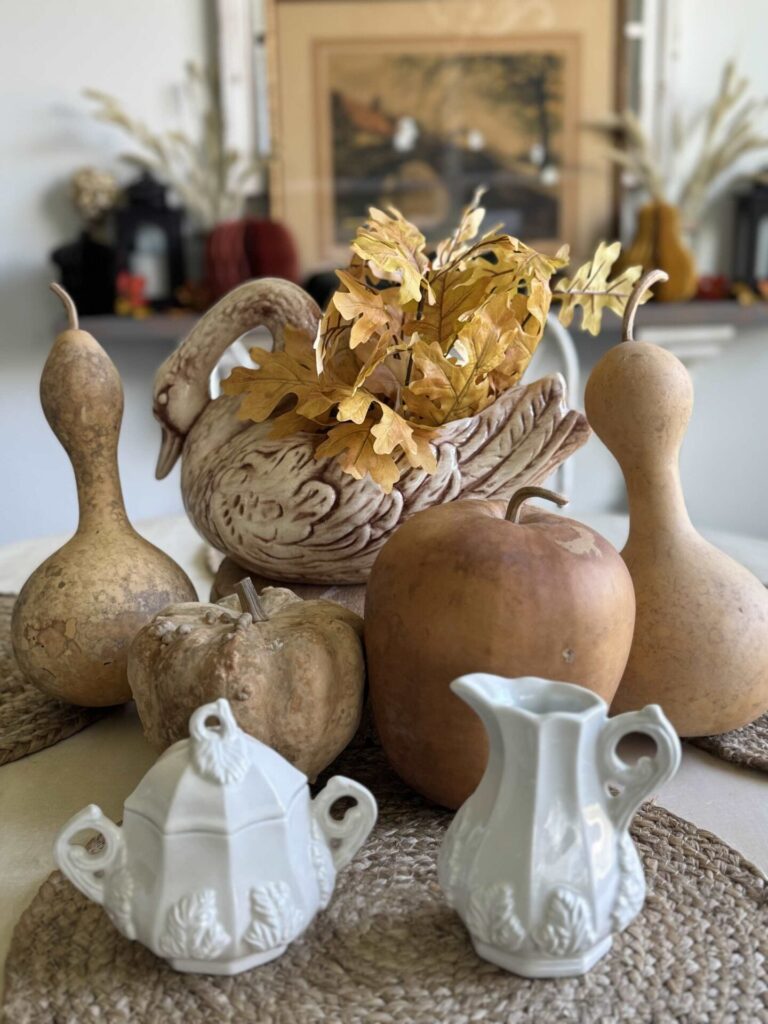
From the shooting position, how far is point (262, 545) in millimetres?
775

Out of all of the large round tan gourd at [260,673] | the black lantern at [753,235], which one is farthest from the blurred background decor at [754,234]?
the large round tan gourd at [260,673]

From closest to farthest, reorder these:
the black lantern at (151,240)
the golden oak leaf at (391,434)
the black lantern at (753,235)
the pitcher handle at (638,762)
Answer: the pitcher handle at (638,762)
the golden oak leaf at (391,434)
the black lantern at (151,240)
the black lantern at (753,235)

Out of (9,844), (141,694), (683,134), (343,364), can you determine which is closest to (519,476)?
(343,364)

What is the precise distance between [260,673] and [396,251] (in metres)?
0.31

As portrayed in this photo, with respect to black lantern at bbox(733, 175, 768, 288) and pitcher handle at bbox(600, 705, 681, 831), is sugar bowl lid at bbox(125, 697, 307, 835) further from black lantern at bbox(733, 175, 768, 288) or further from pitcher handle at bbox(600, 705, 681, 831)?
black lantern at bbox(733, 175, 768, 288)

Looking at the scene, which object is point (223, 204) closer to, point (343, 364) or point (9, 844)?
point (343, 364)

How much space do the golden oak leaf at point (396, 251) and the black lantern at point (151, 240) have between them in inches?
62.0

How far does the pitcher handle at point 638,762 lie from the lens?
0.48m

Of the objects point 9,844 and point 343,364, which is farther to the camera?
point 343,364

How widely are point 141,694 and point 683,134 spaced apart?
7.07 feet

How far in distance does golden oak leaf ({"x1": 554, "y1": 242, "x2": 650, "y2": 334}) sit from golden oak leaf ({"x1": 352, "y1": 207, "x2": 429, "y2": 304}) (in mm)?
139

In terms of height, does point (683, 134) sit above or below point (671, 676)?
above

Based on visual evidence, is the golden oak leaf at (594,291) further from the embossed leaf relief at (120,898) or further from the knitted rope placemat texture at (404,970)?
the embossed leaf relief at (120,898)

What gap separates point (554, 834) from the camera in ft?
1.62
